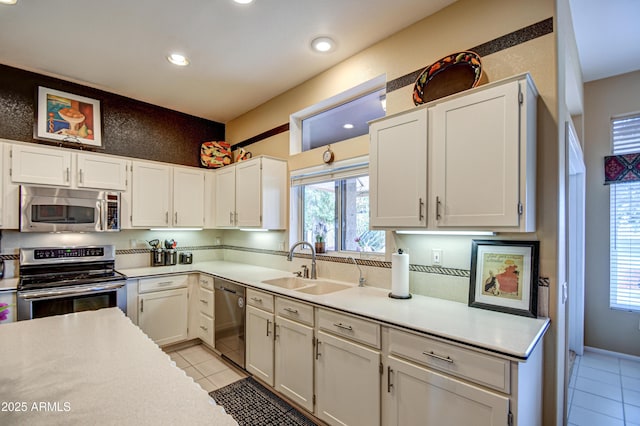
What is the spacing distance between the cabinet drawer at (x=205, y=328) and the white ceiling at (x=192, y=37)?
260 cm

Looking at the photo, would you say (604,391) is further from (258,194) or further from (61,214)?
(61,214)

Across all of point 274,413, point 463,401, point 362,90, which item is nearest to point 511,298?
point 463,401

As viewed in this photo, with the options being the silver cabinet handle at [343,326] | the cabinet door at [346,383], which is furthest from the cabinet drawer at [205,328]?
the silver cabinet handle at [343,326]

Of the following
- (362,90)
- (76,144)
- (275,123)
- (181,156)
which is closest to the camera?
(362,90)

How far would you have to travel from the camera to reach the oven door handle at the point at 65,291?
2521 mm

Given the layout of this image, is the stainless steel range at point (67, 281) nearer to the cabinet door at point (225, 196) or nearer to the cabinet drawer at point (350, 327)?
the cabinet door at point (225, 196)

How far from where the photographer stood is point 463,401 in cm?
141

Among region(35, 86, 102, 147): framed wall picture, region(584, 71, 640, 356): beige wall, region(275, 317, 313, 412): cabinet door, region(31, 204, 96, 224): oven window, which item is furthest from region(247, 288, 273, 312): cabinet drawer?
region(584, 71, 640, 356): beige wall

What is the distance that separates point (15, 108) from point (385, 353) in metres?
4.05

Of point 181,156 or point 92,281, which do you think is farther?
point 181,156

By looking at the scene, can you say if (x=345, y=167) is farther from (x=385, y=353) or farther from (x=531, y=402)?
(x=531, y=402)

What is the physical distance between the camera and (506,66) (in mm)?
1896

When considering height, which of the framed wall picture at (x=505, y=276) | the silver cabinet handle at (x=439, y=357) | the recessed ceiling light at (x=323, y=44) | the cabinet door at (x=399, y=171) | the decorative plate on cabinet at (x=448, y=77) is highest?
the recessed ceiling light at (x=323, y=44)

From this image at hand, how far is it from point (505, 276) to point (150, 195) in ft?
12.1
